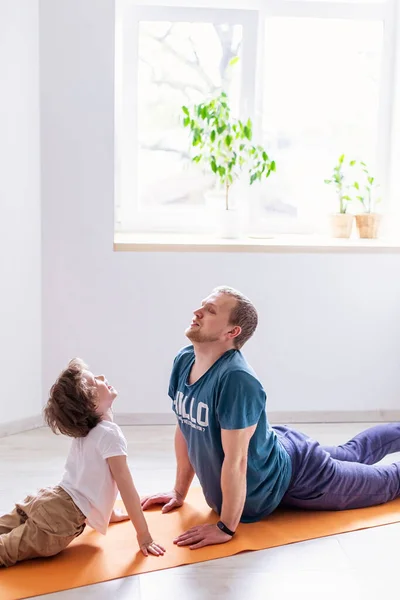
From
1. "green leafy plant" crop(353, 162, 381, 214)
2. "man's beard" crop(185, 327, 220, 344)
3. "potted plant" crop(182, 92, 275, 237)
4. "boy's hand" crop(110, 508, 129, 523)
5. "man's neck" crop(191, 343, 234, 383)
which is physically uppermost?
"potted plant" crop(182, 92, 275, 237)

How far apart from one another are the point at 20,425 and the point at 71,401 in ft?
4.29

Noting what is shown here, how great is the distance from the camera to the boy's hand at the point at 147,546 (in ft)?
8.09

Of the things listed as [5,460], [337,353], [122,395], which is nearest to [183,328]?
[122,395]

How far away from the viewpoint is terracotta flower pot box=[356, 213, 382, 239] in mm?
3990

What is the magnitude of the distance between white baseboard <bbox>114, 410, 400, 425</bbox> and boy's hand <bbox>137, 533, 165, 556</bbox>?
1.31m

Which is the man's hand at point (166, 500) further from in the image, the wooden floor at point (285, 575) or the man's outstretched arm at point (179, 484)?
the wooden floor at point (285, 575)

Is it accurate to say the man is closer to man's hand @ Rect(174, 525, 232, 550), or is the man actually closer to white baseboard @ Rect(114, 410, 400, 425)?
man's hand @ Rect(174, 525, 232, 550)

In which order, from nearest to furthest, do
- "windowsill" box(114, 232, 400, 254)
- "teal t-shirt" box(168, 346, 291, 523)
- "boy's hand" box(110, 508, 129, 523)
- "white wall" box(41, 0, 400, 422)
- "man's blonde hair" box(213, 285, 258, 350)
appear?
"teal t-shirt" box(168, 346, 291, 523), "man's blonde hair" box(213, 285, 258, 350), "boy's hand" box(110, 508, 129, 523), "white wall" box(41, 0, 400, 422), "windowsill" box(114, 232, 400, 254)

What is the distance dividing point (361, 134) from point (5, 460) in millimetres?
2244

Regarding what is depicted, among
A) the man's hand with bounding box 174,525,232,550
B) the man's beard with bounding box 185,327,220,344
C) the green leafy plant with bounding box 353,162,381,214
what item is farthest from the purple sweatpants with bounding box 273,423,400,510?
the green leafy plant with bounding box 353,162,381,214

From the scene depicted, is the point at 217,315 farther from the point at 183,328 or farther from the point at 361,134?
the point at 361,134

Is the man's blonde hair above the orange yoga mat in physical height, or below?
above

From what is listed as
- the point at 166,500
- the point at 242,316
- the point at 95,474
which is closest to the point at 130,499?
the point at 95,474

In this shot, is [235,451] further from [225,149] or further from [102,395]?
[225,149]
